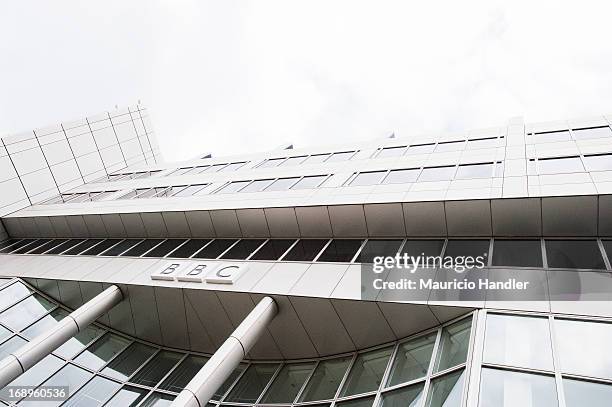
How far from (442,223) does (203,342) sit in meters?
9.33

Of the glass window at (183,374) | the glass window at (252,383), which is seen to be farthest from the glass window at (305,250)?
the glass window at (183,374)

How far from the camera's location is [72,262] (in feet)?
64.8

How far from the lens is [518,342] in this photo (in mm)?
9352

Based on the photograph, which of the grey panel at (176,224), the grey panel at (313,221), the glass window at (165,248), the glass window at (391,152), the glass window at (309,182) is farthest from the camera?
the glass window at (391,152)

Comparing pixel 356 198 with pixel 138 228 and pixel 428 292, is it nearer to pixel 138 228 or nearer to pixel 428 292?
pixel 428 292

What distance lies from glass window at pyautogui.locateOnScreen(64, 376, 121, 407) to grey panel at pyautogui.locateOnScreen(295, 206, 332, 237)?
834cm

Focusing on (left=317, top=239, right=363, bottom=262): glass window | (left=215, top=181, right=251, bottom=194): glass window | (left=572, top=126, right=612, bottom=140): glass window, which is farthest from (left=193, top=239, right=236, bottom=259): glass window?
(left=572, top=126, right=612, bottom=140): glass window

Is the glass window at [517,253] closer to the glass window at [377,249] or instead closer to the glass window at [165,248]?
the glass window at [377,249]

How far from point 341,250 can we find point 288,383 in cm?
459

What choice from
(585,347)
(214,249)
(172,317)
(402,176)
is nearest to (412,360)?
(585,347)

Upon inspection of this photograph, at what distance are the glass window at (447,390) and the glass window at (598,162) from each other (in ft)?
28.9

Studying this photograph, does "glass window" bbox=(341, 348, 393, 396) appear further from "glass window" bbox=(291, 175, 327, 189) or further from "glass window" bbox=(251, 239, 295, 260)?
"glass window" bbox=(291, 175, 327, 189)

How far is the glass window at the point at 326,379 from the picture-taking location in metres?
12.3

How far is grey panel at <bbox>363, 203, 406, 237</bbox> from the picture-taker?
47.7 ft
